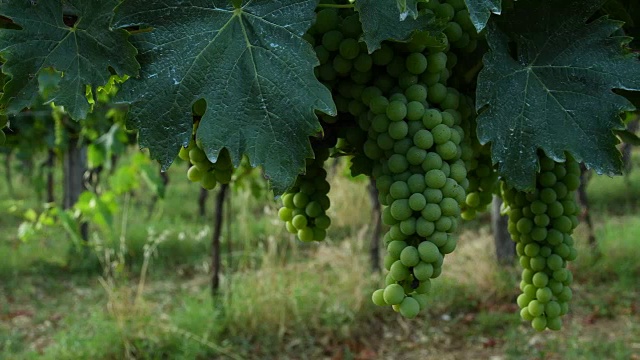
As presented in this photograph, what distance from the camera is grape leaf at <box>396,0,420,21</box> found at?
1.60 ft

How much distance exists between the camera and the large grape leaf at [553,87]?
604 millimetres

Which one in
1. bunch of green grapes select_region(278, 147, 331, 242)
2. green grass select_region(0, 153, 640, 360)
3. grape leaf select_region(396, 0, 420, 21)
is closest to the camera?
grape leaf select_region(396, 0, 420, 21)

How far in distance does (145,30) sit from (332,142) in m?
0.21

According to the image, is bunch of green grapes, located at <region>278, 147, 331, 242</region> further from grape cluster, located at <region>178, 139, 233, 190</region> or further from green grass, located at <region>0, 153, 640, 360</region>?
green grass, located at <region>0, 153, 640, 360</region>

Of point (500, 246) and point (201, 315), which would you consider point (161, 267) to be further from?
point (500, 246)

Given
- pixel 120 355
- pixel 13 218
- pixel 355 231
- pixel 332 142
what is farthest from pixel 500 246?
pixel 13 218

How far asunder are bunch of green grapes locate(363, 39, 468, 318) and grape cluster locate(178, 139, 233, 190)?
14 centimetres

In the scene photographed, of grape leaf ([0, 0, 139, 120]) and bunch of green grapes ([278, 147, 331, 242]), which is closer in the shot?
grape leaf ([0, 0, 139, 120])

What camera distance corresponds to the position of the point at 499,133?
601 mm

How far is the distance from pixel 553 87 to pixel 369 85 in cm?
16

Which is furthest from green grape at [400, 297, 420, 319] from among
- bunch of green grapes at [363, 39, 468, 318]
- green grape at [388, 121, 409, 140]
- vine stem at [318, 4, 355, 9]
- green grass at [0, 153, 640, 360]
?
green grass at [0, 153, 640, 360]

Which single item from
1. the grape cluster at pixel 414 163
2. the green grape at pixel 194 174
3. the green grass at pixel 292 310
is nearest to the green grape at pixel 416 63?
the grape cluster at pixel 414 163

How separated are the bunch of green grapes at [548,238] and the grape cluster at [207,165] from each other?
31 cm

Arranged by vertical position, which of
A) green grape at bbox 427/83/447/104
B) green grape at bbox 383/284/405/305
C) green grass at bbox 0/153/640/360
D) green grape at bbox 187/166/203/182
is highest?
green grape at bbox 427/83/447/104
